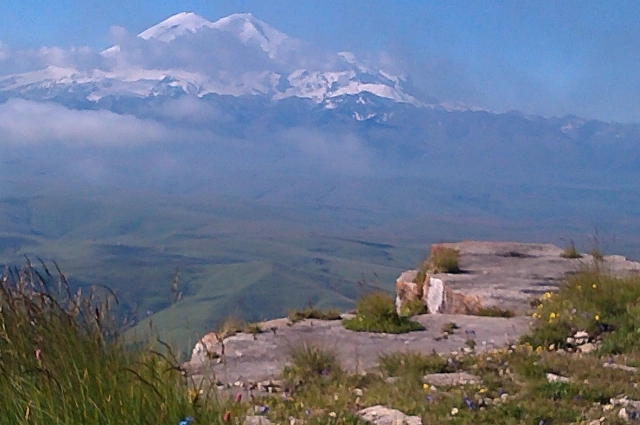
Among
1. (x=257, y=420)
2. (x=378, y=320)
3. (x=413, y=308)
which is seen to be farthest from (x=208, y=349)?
(x=413, y=308)

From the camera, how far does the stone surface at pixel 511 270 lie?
13188 mm

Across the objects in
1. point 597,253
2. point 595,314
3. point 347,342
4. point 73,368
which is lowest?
point 347,342

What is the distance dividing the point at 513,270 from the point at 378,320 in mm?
5278

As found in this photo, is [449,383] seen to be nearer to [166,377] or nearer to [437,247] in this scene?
[166,377]

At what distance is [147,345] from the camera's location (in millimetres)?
5219

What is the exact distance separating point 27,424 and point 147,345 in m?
1.20

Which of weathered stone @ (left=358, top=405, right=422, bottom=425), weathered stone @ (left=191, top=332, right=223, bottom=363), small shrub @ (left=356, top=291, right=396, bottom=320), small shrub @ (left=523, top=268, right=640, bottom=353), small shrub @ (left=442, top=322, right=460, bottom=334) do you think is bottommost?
weathered stone @ (left=191, top=332, right=223, bottom=363)

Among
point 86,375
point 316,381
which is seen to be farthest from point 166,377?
point 316,381

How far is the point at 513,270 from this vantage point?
15.5 metres

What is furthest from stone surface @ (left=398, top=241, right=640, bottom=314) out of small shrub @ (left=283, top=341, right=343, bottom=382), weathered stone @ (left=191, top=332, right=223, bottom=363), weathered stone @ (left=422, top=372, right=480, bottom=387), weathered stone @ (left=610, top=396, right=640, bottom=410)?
weathered stone @ (left=610, top=396, right=640, bottom=410)

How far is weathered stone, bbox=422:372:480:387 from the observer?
691 centimetres

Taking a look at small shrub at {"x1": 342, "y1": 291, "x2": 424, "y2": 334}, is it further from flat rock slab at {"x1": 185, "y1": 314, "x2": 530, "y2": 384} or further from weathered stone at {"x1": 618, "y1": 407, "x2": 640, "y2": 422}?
weathered stone at {"x1": 618, "y1": 407, "x2": 640, "y2": 422}

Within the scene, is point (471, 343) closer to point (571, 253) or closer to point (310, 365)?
point (310, 365)

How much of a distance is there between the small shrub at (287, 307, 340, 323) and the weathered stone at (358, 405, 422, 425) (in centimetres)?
599
